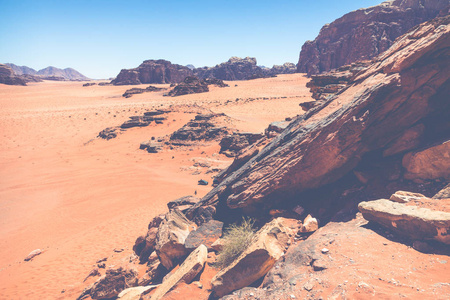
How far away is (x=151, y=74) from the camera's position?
Result: 371 ft

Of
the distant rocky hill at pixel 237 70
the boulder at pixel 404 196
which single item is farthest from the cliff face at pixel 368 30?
the boulder at pixel 404 196

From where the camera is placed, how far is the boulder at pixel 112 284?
22.7 ft

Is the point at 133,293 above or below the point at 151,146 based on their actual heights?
below

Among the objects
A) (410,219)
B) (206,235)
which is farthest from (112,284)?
(410,219)

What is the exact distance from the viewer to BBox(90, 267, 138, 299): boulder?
693cm

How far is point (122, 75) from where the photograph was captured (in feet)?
360

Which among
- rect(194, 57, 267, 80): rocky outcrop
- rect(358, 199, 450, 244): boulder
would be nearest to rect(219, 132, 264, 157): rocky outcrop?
rect(358, 199, 450, 244): boulder

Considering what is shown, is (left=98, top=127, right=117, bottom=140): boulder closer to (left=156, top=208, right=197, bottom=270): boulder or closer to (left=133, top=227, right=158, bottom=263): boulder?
(left=133, top=227, right=158, bottom=263): boulder

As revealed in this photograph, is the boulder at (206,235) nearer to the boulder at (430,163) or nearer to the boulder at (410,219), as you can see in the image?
the boulder at (410,219)

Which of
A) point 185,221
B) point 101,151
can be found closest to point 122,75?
point 101,151

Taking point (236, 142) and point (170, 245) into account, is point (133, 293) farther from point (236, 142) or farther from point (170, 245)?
point (236, 142)

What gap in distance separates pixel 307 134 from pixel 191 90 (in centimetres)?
5997

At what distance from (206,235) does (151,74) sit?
387ft

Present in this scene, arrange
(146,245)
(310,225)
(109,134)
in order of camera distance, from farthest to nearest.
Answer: (109,134) → (146,245) → (310,225)
